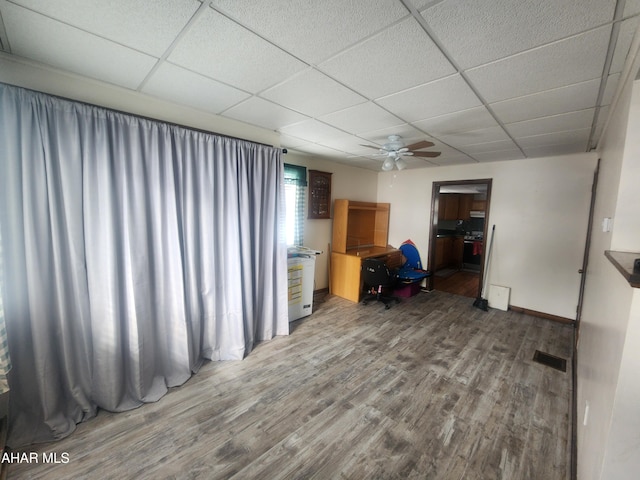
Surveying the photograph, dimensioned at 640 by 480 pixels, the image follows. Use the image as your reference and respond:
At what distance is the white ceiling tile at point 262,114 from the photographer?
220cm

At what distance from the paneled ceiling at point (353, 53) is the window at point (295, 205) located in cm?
152

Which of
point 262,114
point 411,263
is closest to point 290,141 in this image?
point 262,114

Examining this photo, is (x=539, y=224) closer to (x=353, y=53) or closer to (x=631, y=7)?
(x=631, y=7)

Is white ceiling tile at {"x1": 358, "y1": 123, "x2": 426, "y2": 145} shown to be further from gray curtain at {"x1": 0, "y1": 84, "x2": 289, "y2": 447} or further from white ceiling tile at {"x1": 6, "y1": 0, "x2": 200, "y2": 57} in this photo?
white ceiling tile at {"x1": 6, "y1": 0, "x2": 200, "y2": 57}

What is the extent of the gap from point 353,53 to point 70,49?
165cm

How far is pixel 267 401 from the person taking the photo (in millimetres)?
2059

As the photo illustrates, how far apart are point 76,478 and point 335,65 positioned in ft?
9.41

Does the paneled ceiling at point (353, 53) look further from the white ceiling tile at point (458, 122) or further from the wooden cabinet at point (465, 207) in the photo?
the wooden cabinet at point (465, 207)

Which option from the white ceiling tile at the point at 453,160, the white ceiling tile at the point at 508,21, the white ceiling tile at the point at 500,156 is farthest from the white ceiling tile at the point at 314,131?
the white ceiling tile at the point at 500,156

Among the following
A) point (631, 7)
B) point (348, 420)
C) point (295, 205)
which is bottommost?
point (348, 420)

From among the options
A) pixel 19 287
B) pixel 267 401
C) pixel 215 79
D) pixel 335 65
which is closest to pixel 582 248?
pixel 335 65

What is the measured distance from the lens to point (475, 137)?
2.87 meters

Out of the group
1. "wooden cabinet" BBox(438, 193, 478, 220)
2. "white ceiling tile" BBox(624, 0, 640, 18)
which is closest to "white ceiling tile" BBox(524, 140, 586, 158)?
"white ceiling tile" BBox(624, 0, 640, 18)

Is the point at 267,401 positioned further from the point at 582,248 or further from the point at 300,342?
the point at 582,248
